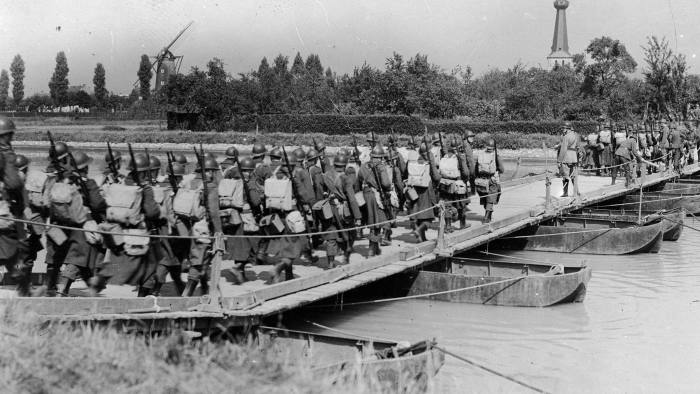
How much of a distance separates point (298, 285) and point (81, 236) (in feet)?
8.91

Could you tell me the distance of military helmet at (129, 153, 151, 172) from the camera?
30.8 ft

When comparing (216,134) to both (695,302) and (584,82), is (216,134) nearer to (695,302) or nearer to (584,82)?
(584,82)

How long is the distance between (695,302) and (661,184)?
1509 centimetres

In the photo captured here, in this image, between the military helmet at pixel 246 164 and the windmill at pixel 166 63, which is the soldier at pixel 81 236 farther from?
the windmill at pixel 166 63

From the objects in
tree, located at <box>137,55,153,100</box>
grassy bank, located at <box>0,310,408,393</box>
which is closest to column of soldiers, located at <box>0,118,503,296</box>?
grassy bank, located at <box>0,310,408,393</box>

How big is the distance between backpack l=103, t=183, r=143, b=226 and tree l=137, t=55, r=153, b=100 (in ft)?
290

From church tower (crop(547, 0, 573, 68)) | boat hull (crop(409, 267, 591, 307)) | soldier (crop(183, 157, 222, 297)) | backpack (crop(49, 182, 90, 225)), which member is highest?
church tower (crop(547, 0, 573, 68))

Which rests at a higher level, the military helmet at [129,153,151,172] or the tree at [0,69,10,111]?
the tree at [0,69,10,111]

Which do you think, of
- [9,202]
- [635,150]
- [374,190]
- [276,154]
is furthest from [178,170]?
[635,150]

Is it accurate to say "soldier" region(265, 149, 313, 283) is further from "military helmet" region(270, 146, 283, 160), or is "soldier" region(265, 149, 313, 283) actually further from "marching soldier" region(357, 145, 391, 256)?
"marching soldier" region(357, 145, 391, 256)

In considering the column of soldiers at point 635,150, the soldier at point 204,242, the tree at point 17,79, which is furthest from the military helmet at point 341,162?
the tree at point 17,79

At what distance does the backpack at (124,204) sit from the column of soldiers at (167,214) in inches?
0.4

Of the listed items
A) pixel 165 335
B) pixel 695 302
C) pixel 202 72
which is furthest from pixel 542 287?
pixel 202 72

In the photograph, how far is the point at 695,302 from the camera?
1384 cm
